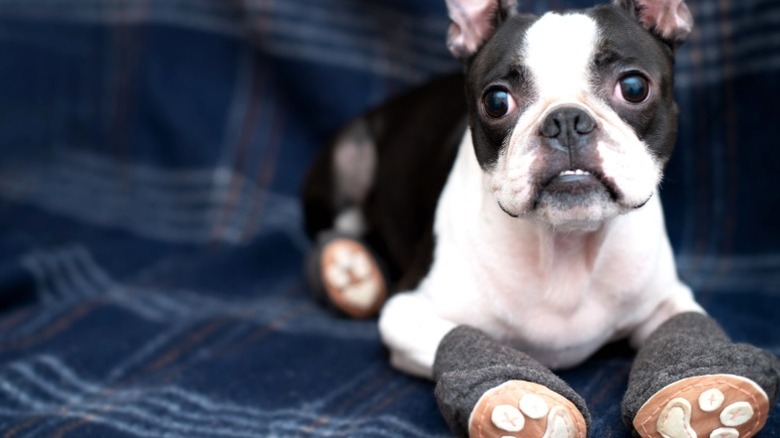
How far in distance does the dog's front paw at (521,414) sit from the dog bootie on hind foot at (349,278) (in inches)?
49.4

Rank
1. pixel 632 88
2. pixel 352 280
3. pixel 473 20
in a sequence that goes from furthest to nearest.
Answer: pixel 352 280 < pixel 473 20 < pixel 632 88

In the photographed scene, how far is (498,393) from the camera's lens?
6.54 ft

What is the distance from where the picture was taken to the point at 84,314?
336cm

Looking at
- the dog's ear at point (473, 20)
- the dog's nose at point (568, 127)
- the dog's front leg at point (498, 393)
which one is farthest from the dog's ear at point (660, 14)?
the dog's front leg at point (498, 393)

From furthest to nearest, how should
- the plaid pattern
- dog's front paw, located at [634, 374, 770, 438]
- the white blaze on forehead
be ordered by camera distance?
1. the plaid pattern
2. the white blaze on forehead
3. dog's front paw, located at [634, 374, 770, 438]

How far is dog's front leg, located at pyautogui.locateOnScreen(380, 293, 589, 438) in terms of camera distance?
197 cm

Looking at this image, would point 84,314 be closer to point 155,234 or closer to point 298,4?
point 155,234

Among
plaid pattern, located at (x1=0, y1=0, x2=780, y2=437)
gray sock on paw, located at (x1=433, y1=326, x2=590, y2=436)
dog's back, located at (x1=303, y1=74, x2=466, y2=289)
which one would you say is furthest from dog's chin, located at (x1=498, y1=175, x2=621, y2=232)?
dog's back, located at (x1=303, y1=74, x2=466, y2=289)

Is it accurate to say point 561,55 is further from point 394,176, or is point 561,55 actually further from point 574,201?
point 394,176

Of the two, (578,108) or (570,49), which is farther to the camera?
(570,49)

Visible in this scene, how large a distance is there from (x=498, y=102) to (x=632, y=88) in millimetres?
304

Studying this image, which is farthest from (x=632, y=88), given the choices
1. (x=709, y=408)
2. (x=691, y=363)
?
(x=709, y=408)

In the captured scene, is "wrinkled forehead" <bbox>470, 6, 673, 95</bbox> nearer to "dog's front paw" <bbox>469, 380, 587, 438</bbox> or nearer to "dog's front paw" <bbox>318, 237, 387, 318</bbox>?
"dog's front paw" <bbox>469, 380, 587, 438</bbox>

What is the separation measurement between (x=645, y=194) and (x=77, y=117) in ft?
10.5
